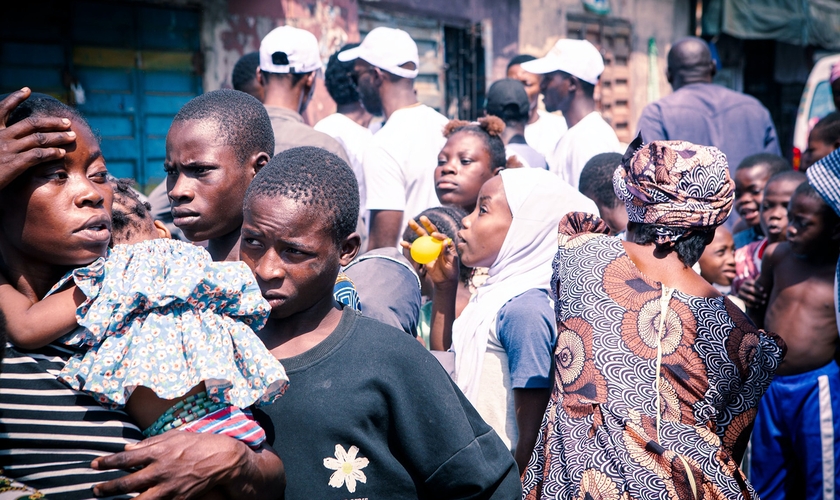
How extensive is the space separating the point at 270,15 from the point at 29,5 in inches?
84.4

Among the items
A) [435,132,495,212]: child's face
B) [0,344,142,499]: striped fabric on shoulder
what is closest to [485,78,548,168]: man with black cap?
[435,132,495,212]: child's face

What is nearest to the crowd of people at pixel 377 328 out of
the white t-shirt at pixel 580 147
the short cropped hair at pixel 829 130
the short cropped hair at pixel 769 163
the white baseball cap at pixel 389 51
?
the white baseball cap at pixel 389 51

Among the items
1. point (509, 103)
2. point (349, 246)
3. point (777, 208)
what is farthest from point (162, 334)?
point (509, 103)

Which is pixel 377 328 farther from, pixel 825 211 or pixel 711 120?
pixel 711 120

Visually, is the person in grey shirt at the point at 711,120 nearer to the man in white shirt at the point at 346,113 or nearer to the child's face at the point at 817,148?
the child's face at the point at 817,148

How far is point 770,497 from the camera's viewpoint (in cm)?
363

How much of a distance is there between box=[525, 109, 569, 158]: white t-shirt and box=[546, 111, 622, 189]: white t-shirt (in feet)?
3.07

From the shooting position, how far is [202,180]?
7.45 ft

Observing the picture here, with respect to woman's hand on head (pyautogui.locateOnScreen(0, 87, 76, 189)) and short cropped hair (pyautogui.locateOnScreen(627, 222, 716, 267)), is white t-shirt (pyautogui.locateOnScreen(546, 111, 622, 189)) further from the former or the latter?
woman's hand on head (pyautogui.locateOnScreen(0, 87, 76, 189))

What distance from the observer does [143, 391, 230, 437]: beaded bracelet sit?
1.56 metres

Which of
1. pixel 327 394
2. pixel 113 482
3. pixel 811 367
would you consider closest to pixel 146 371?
pixel 113 482

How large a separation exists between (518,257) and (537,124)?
3.52 m

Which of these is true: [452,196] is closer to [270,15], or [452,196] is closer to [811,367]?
[811,367]

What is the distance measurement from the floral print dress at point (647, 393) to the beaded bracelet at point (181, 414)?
1.15 m
